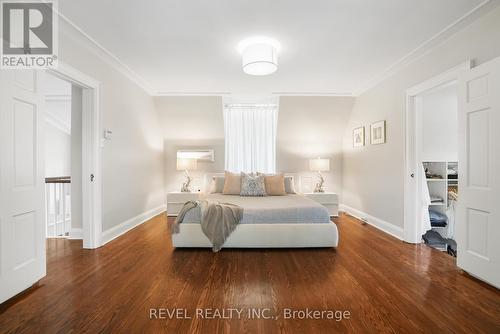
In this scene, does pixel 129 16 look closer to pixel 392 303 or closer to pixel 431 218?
pixel 392 303

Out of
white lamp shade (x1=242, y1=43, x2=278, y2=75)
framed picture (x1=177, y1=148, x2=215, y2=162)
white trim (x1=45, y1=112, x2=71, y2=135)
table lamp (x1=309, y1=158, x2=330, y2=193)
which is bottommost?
table lamp (x1=309, y1=158, x2=330, y2=193)

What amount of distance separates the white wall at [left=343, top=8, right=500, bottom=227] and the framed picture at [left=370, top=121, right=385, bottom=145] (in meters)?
0.09

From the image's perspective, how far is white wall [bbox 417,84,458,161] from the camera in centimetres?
375

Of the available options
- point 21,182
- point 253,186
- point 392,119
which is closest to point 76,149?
point 21,182

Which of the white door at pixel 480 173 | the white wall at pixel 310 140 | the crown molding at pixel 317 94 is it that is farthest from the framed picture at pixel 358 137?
the white door at pixel 480 173

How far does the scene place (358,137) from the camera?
4605mm

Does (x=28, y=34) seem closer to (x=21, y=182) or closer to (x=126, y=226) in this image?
(x=21, y=182)

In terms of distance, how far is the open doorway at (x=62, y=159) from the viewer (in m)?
3.34

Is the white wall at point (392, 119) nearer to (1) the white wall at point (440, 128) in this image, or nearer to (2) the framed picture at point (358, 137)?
(2) the framed picture at point (358, 137)

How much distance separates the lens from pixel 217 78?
392 centimetres

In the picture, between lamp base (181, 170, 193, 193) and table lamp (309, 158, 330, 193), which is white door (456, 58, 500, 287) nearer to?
table lamp (309, 158, 330, 193)

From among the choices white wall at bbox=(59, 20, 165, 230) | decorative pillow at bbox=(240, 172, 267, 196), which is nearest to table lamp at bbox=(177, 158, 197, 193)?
white wall at bbox=(59, 20, 165, 230)

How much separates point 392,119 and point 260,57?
2312mm

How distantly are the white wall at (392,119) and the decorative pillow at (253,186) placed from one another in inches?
77.3
